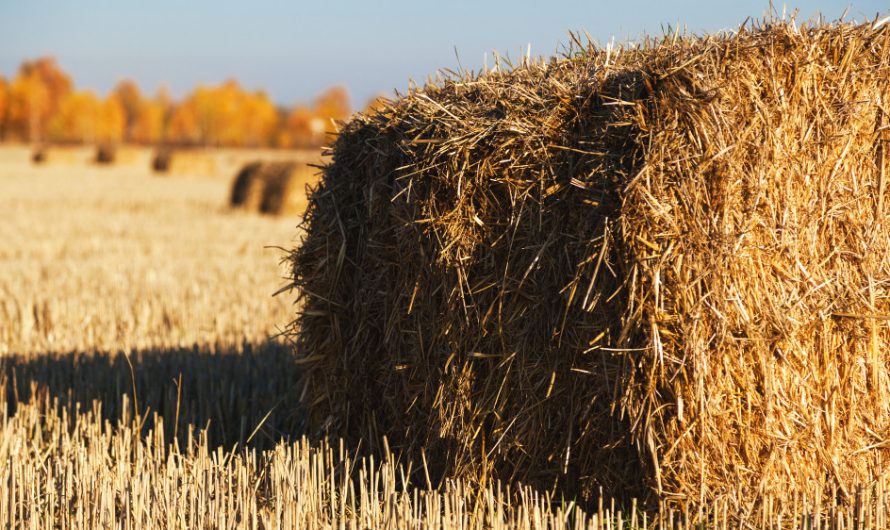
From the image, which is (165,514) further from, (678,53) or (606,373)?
(678,53)

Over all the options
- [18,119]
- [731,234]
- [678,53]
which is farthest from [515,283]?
[18,119]

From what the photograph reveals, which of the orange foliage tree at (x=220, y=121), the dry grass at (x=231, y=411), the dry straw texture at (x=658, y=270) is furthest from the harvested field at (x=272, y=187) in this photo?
the orange foliage tree at (x=220, y=121)

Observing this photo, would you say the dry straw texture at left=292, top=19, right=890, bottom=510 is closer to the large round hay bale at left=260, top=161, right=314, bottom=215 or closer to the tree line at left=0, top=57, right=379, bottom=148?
the large round hay bale at left=260, top=161, right=314, bottom=215

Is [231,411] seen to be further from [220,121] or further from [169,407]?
[220,121]

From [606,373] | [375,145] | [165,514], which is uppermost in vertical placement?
[375,145]

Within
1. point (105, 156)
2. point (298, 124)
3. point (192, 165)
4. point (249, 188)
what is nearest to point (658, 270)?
point (249, 188)

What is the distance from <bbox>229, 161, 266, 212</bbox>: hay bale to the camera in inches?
731

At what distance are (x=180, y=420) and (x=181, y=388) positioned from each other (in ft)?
1.21

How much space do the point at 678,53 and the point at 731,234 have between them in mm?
778

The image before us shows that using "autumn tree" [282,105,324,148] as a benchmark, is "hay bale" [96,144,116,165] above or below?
below

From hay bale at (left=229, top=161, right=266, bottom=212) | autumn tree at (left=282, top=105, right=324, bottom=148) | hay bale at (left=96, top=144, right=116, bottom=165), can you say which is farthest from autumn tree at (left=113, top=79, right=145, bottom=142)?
hay bale at (left=229, top=161, right=266, bottom=212)

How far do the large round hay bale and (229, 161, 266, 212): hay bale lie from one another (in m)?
0.14

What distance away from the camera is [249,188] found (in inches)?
736

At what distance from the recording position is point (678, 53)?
3.56 metres
